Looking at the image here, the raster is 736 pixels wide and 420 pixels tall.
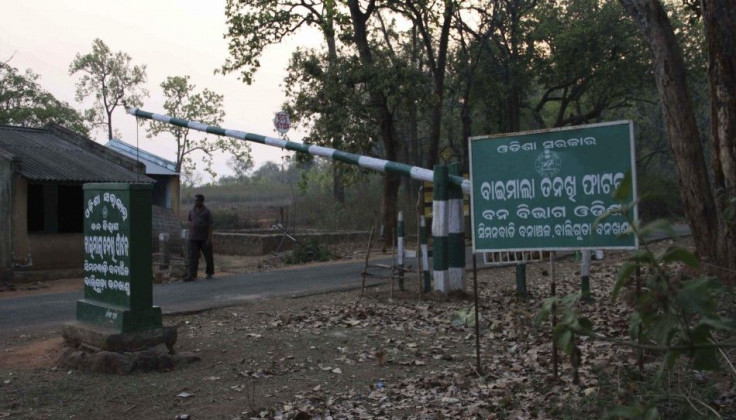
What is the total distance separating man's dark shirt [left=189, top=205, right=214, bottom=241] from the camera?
16.1 meters

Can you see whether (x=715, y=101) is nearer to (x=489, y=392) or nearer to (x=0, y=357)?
(x=489, y=392)

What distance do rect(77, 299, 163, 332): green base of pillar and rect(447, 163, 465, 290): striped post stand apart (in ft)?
15.3

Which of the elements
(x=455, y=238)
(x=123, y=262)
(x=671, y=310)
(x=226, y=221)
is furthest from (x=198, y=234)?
(x=226, y=221)

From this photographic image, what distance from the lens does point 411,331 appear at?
8.71 meters

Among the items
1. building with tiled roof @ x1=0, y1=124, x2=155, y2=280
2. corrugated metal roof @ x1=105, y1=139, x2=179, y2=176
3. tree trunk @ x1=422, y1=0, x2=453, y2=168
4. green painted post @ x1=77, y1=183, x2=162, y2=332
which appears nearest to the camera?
green painted post @ x1=77, y1=183, x2=162, y2=332

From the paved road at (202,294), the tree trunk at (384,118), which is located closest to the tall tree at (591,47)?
the tree trunk at (384,118)

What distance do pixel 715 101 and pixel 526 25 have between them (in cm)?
2329

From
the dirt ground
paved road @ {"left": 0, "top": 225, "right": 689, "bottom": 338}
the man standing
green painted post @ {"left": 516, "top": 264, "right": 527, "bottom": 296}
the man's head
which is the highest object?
the man's head

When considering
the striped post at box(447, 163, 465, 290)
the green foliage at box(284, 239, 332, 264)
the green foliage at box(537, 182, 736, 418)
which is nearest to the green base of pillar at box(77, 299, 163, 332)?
the striped post at box(447, 163, 465, 290)

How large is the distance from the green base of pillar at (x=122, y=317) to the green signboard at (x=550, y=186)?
330 cm

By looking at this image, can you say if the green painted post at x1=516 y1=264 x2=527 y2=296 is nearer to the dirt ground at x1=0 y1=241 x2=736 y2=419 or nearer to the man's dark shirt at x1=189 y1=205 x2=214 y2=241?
the dirt ground at x1=0 y1=241 x2=736 y2=419

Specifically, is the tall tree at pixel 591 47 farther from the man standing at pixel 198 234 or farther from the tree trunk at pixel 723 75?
the tree trunk at pixel 723 75

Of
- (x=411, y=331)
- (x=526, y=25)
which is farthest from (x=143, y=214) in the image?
(x=526, y=25)

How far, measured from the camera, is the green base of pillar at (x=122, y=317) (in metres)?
7.40
